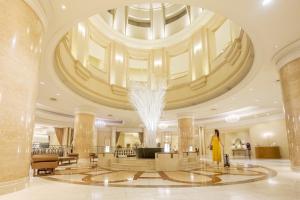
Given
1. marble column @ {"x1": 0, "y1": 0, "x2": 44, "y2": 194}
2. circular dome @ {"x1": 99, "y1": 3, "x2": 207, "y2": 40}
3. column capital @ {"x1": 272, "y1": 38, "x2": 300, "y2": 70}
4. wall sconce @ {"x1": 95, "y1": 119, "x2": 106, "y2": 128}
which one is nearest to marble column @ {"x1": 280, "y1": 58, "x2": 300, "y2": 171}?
column capital @ {"x1": 272, "y1": 38, "x2": 300, "y2": 70}

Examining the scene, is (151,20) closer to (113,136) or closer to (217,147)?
(113,136)

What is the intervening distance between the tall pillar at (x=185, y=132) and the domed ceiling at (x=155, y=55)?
154cm

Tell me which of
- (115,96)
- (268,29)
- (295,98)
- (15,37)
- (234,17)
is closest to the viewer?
(15,37)

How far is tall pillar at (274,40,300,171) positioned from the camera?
5.91 meters

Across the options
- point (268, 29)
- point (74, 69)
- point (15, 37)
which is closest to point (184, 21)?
point (74, 69)

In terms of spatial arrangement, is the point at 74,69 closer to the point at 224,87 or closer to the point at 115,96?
the point at 115,96

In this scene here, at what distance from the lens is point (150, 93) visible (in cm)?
985

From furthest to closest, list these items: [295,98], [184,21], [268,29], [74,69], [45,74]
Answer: [184,21]
[74,69]
[45,74]
[295,98]
[268,29]

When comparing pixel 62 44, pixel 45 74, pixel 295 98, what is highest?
pixel 62 44

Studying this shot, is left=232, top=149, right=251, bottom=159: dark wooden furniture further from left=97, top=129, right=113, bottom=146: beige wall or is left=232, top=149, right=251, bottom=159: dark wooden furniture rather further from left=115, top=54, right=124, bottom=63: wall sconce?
left=115, top=54, right=124, bottom=63: wall sconce

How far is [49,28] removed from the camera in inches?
205

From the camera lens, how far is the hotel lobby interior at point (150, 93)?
3.72 metres

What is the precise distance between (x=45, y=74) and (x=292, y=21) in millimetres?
7618

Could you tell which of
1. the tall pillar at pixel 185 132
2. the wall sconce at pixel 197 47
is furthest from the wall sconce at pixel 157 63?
the tall pillar at pixel 185 132
